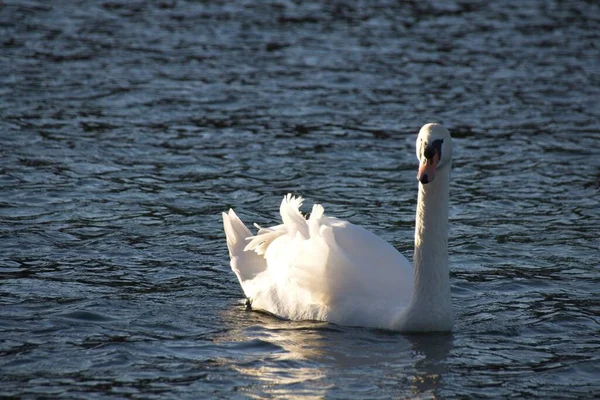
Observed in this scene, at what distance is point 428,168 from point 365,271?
1091 millimetres

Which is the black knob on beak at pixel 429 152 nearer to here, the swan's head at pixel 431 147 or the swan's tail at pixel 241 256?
the swan's head at pixel 431 147

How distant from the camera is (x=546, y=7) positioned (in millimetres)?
23109

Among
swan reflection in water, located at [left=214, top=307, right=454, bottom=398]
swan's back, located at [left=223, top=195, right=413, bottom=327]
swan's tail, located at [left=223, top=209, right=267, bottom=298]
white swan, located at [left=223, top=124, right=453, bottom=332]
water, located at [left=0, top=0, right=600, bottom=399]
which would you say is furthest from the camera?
swan's tail, located at [left=223, top=209, right=267, bottom=298]

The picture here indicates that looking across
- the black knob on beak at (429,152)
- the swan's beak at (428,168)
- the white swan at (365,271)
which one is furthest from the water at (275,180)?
the black knob on beak at (429,152)

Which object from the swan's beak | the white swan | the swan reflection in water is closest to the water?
the swan reflection in water

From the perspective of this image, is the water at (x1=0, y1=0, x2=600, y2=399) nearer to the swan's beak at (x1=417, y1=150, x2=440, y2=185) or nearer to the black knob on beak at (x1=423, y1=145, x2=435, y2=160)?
the swan's beak at (x1=417, y1=150, x2=440, y2=185)

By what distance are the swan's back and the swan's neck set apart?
234mm

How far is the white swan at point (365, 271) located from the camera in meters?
8.79

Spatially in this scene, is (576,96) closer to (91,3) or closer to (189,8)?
(189,8)

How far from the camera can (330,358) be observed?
8.41 metres

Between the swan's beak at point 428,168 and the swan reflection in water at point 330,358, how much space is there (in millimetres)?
1270

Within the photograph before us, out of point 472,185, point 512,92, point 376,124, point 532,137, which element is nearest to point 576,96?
point 512,92

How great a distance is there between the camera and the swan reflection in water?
7855mm

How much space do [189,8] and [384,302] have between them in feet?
47.2
